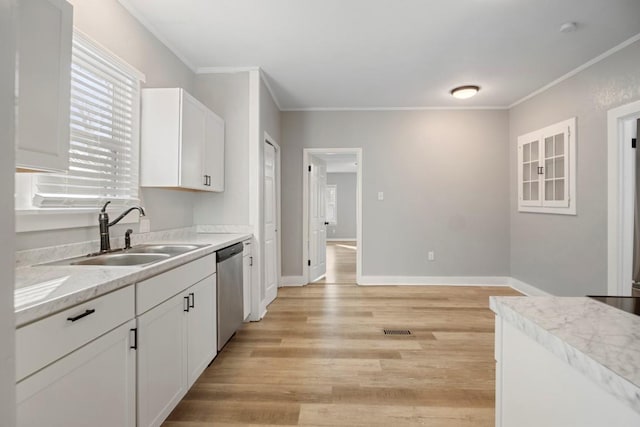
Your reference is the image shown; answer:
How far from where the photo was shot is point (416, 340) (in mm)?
2881

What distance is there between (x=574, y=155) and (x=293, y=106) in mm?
3510

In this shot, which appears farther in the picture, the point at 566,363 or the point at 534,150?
the point at 534,150

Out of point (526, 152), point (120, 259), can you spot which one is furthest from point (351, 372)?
point (526, 152)

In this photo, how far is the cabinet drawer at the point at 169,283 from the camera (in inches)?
58.5

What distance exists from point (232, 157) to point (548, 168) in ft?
12.3

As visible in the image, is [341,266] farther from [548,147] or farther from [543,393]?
[543,393]

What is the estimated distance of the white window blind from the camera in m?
1.83

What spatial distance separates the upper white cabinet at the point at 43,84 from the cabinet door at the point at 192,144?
1.13 m

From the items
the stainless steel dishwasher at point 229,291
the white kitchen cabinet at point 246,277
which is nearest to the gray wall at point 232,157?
the white kitchen cabinet at point 246,277

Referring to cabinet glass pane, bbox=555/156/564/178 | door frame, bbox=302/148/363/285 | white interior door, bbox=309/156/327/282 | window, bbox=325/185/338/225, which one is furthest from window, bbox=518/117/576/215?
window, bbox=325/185/338/225

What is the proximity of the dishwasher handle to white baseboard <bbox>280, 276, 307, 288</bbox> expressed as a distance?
2.00 m

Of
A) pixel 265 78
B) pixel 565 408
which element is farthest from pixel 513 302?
pixel 265 78

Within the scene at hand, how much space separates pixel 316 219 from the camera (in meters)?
5.23

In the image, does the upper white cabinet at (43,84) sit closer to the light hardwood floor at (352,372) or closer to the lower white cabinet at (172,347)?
the lower white cabinet at (172,347)
